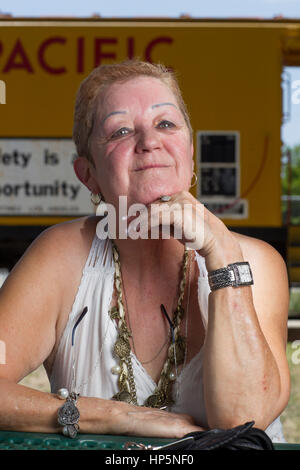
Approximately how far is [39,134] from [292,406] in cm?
343

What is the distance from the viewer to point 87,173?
1.93 metres

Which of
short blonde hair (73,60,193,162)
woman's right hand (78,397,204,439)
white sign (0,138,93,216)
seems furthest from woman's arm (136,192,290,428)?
white sign (0,138,93,216)

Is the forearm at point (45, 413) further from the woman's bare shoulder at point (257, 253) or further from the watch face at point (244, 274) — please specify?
the woman's bare shoulder at point (257, 253)

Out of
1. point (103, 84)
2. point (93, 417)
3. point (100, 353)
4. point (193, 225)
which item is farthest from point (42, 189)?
point (93, 417)

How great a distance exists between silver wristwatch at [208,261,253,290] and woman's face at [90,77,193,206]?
0.88ft

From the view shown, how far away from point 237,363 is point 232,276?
0.69ft

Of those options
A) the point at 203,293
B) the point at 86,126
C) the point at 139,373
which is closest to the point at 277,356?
the point at 203,293

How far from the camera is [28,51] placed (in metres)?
5.96

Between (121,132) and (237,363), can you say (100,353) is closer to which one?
(237,363)

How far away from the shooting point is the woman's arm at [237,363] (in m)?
1.50

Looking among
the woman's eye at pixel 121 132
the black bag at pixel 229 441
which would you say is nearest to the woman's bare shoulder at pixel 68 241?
the woman's eye at pixel 121 132

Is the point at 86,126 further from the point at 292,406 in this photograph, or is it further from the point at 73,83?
the point at 73,83

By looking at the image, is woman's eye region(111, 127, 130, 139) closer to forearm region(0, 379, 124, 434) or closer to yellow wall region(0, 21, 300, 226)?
forearm region(0, 379, 124, 434)

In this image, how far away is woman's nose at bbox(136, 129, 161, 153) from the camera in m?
1.70
